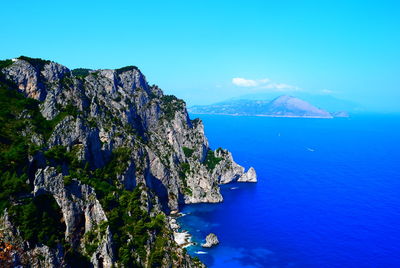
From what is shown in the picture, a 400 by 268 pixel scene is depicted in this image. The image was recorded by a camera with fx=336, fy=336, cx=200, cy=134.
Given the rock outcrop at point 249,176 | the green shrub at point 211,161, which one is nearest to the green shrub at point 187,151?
the green shrub at point 211,161

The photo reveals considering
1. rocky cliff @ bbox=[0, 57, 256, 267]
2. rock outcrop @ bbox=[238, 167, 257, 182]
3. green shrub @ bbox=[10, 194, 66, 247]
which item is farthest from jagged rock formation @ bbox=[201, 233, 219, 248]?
rock outcrop @ bbox=[238, 167, 257, 182]

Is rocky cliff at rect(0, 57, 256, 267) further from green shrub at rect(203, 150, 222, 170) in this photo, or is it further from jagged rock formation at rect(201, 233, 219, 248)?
jagged rock formation at rect(201, 233, 219, 248)

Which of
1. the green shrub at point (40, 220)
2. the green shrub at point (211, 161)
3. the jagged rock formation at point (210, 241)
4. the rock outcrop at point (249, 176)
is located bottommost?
the jagged rock formation at point (210, 241)

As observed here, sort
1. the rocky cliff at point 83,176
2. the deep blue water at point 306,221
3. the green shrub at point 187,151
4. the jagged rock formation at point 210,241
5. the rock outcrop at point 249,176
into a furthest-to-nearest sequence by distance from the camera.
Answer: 1. the rock outcrop at point 249,176
2. the green shrub at point 187,151
3. the jagged rock formation at point 210,241
4. the deep blue water at point 306,221
5. the rocky cliff at point 83,176

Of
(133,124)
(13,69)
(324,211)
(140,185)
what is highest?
(13,69)

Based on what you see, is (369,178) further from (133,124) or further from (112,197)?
(112,197)

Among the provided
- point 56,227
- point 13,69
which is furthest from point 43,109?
point 56,227

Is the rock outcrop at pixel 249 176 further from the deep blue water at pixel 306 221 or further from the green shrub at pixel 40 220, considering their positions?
the green shrub at pixel 40 220
